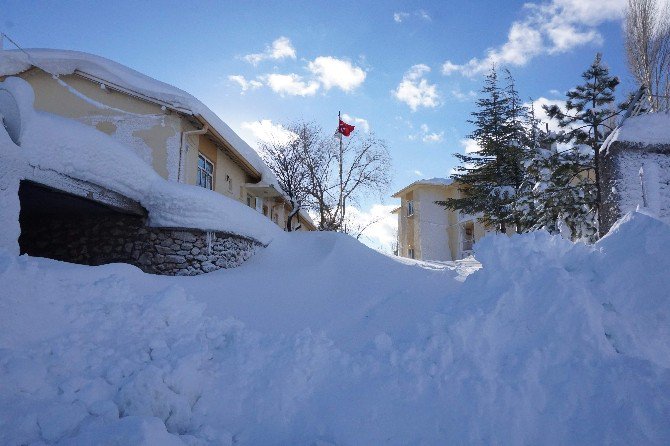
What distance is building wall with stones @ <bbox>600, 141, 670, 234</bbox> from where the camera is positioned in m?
5.81

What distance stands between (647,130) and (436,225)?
68.3ft

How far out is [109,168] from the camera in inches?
303

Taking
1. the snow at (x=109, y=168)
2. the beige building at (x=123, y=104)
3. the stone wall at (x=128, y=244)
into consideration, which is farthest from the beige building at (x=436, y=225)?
the stone wall at (x=128, y=244)

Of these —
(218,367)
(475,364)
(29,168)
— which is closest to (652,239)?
(475,364)

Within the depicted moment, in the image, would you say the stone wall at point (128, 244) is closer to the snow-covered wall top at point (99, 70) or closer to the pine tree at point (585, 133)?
the snow-covered wall top at point (99, 70)

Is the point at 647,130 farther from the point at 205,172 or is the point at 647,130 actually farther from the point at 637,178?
the point at 205,172

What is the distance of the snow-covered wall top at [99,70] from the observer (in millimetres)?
10500

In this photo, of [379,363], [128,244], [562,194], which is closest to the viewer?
[379,363]

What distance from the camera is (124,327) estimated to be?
4.40 metres

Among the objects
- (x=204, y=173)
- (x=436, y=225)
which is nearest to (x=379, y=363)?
(x=204, y=173)

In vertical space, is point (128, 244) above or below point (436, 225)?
below

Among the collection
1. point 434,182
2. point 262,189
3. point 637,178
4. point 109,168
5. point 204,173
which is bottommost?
point 637,178

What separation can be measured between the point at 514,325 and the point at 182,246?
24.9 feet

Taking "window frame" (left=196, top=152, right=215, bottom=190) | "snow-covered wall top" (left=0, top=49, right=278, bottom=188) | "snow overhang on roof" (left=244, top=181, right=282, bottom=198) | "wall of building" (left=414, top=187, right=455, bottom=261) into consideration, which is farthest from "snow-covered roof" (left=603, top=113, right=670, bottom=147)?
"wall of building" (left=414, top=187, right=455, bottom=261)
